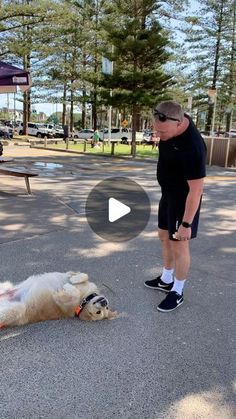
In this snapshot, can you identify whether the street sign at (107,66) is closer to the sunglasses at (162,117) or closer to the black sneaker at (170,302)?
the sunglasses at (162,117)

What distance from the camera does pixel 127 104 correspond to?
22953 mm

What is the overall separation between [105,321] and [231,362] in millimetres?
1007

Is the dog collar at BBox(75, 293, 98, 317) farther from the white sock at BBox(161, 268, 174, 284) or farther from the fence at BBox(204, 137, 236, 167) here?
the fence at BBox(204, 137, 236, 167)

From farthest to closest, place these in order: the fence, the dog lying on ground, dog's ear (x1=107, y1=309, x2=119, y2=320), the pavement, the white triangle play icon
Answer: the fence
the white triangle play icon
dog's ear (x1=107, y1=309, x2=119, y2=320)
the dog lying on ground
the pavement

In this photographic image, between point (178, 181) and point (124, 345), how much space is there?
4.30 feet

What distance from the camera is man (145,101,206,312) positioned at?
308 cm

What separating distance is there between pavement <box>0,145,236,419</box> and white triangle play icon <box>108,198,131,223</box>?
196cm

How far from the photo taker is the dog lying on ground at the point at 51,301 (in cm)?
303

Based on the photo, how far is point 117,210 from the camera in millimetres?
8297

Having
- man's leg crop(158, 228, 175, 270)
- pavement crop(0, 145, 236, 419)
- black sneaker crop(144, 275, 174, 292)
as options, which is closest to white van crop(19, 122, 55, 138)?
pavement crop(0, 145, 236, 419)

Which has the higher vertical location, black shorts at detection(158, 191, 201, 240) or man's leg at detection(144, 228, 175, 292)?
black shorts at detection(158, 191, 201, 240)

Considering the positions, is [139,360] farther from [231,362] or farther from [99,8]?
[99,8]

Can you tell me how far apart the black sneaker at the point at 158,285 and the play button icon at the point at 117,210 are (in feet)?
5.42

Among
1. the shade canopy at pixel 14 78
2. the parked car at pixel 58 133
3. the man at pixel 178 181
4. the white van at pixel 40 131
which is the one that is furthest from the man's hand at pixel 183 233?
the parked car at pixel 58 133
